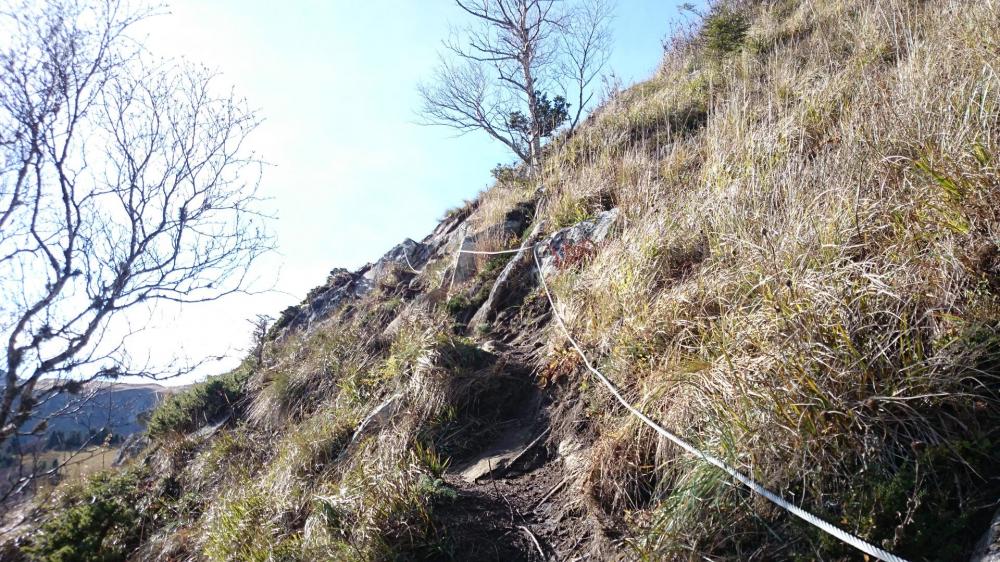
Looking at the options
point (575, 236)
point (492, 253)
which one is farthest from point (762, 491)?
point (492, 253)

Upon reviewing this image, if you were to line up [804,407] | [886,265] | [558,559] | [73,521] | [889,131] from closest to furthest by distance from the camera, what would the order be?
[804,407] < [886,265] < [558,559] < [889,131] < [73,521]

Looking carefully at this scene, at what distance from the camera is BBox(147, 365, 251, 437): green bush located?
9.03 m

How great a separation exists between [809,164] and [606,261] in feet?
5.55

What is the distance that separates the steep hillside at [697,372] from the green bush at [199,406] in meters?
0.99

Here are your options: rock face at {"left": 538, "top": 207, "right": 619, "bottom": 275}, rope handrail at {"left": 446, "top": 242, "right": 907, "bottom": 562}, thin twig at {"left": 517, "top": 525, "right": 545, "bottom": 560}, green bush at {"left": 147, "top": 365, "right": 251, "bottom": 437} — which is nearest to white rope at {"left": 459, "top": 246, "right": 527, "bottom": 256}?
rock face at {"left": 538, "top": 207, "right": 619, "bottom": 275}

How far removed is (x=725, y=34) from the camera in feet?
30.6

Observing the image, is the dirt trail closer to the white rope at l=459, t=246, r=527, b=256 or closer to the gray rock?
the white rope at l=459, t=246, r=527, b=256

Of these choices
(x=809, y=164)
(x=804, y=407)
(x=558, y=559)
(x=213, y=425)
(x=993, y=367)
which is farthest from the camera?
(x=213, y=425)

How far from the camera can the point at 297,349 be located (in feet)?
29.7

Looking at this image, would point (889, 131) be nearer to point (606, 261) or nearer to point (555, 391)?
point (606, 261)

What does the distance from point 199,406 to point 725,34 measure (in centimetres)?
973

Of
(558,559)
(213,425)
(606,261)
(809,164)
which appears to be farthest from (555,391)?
(213,425)

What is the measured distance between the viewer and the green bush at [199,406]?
9031mm

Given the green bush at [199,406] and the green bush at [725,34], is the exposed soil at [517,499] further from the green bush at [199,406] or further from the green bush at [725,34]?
the green bush at [725,34]
